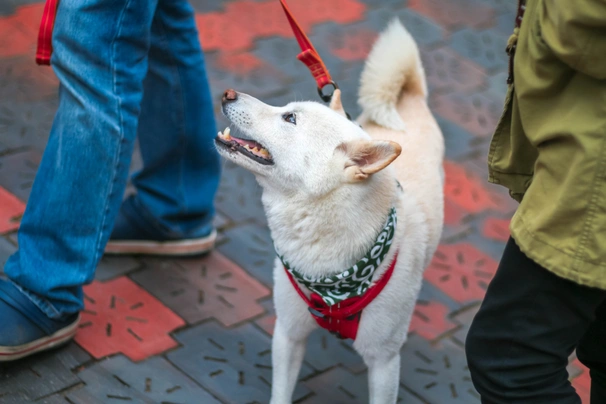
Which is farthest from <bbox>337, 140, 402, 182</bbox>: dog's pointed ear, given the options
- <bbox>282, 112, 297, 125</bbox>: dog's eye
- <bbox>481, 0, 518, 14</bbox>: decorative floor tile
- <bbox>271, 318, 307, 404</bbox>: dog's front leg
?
<bbox>481, 0, 518, 14</bbox>: decorative floor tile

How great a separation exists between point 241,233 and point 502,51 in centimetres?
296

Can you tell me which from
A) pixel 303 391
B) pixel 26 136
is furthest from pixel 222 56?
pixel 303 391

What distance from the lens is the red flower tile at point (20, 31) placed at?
463 cm

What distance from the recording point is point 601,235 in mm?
1631

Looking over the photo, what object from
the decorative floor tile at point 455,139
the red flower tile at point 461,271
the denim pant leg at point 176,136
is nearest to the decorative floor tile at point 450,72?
the decorative floor tile at point 455,139

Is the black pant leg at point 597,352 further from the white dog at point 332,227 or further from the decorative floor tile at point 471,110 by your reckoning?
the decorative floor tile at point 471,110

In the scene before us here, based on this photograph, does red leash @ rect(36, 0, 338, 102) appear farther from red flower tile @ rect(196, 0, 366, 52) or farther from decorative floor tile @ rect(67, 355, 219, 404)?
red flower tile @ rect(196, 0, 366, 52)

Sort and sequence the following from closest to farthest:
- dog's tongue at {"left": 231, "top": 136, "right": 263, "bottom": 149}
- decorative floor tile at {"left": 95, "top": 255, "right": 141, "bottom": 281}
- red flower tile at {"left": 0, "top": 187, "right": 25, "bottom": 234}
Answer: dog's tongue at {"left": 231, "top": 136, "right": 263, "bottom": 149}, decorative floor tile at {"left": 95, "top": 255, "right": 141, "bottom": 281}, red flower tile at {"left": 0, "top": 187, "right": 25, "bottom": 234}

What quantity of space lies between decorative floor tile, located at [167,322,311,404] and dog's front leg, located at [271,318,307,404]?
0.20m

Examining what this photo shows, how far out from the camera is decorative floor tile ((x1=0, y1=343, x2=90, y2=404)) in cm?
260

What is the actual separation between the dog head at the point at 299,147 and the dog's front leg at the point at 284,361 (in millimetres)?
558

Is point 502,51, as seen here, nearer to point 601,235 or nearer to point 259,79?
point 259,79

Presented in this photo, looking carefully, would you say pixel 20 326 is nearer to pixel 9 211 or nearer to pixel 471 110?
pixel 9 211

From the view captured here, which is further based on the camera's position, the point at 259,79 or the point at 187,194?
the point at 259,79
